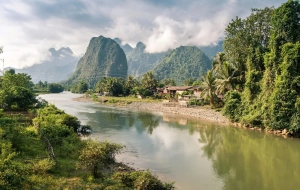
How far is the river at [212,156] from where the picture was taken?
45.7 ft

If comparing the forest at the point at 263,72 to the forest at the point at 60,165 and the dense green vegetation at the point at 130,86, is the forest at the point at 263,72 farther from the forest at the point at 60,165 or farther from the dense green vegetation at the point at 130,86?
the dense green vegetation at the point at 130,86

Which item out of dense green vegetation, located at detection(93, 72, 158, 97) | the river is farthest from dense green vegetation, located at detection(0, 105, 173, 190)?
dense green vegetation, located at detection(93, 72, 158, 97)

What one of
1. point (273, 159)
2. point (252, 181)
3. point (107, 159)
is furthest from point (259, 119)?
point (107, 159)

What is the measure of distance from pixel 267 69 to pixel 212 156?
47.7 feet

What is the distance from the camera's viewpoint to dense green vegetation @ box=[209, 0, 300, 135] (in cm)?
2428

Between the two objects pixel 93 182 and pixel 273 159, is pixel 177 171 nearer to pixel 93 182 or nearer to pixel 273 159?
pixel 93 182

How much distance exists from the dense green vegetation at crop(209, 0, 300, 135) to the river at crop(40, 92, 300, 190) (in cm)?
244

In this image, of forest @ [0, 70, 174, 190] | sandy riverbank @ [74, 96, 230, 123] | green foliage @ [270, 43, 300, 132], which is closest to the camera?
forest @ [0, 70, 174, 190]

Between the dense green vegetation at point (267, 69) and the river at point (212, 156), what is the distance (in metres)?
2.44

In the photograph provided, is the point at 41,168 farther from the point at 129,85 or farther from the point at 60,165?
the point at 129,85

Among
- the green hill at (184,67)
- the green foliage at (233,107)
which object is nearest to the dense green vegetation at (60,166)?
the green foliage at (233,107)

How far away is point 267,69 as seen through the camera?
1091 inches

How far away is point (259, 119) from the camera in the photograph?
28047 millimetres

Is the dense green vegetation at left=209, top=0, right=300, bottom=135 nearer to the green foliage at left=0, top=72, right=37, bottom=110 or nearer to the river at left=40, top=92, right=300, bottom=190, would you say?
the river at left=40, top=92, right=300, bottom=190
